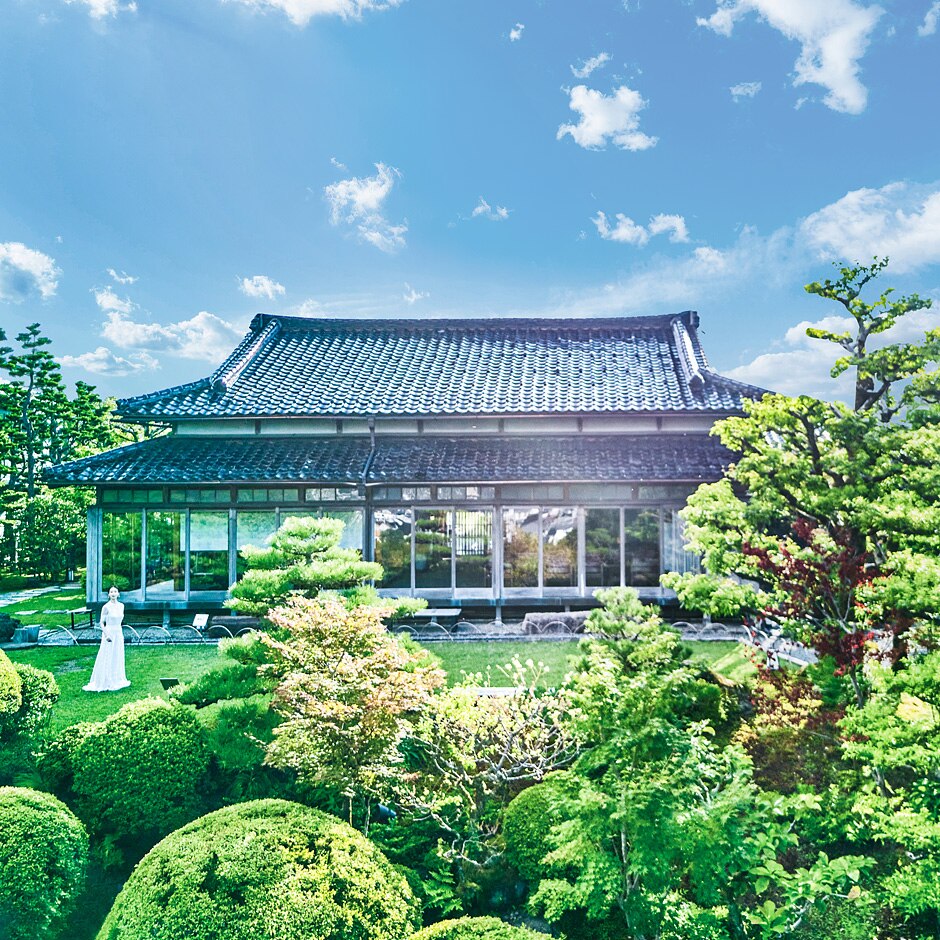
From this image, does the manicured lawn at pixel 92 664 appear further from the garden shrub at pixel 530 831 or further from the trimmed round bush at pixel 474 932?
the trimmed round bush at pixel 474 932

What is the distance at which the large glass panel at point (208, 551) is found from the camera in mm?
14781

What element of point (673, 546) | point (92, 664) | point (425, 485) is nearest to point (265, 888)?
point (92, 664)

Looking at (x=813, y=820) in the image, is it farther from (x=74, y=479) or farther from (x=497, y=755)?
(x=74, y=479)

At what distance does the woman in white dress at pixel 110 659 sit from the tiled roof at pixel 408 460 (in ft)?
Answer: 14.1

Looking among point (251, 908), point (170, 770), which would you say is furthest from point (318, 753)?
point (170, 770)

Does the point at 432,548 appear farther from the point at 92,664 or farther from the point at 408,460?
the point at 92,664

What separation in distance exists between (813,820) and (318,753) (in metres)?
4.63

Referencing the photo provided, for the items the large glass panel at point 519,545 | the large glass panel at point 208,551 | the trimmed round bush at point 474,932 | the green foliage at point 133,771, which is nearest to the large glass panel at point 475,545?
the large glass panel at point 519,545

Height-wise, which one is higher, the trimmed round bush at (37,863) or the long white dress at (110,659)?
the long white dress at (110,659)

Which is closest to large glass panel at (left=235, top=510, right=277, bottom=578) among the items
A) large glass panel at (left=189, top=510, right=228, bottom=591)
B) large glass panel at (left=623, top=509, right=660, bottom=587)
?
large glass panel at (left=189, top=510, right=228, bottom=591)

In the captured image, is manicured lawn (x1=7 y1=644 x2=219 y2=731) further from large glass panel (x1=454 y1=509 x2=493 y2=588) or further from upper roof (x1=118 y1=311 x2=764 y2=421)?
large glass panel (x1=454 y1=509 x2=493 y2=588)

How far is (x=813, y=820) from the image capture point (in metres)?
5.71

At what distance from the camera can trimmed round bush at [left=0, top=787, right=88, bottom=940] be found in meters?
5.37

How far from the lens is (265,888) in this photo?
4680mm
